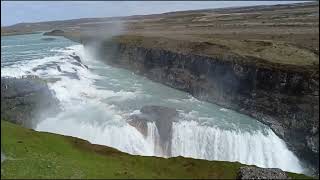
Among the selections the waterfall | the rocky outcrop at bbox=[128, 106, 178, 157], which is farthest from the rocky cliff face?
the rocky outcrop at bbox=[128, 106, 178, 157]

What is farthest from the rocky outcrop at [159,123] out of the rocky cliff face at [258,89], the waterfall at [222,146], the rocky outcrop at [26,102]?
the rocky cliff face at [258,89]

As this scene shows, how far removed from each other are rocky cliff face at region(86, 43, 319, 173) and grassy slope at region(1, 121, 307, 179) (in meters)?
21.2

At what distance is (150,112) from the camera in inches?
2079

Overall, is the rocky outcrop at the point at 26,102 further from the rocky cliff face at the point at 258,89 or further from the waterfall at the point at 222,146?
the rocky cliff face at the point at 258,89

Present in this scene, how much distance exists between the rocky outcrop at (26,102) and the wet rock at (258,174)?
78.9 ft

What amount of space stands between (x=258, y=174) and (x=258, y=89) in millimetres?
32201

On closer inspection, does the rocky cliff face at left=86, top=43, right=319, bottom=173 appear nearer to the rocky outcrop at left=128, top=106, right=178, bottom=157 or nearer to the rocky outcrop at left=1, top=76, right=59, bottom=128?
the rocky outcrop at left=128, top=106, right=178, bottom=157

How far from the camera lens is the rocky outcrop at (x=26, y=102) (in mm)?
46331

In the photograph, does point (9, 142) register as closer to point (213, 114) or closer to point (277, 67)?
point (213, 114)

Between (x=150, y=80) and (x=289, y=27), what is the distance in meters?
49.9

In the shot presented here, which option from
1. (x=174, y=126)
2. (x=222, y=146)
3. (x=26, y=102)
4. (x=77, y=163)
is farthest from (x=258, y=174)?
(x=26, y=102)

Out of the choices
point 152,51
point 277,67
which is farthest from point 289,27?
point 277,67

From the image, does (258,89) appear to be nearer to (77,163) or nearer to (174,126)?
(174,126)

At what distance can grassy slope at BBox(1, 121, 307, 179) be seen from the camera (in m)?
24.6
